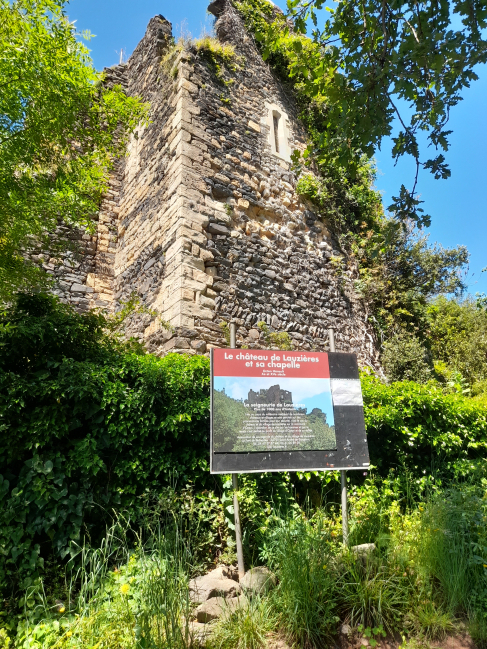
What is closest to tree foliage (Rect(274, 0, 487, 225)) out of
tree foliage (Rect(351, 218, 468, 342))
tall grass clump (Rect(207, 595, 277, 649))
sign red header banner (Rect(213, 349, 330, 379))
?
sign red header banner (Rect(213, 349, 330, 379))

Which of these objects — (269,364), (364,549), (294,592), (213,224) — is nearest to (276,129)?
(213,224)

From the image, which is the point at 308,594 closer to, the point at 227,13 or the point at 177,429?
the point at 177,429

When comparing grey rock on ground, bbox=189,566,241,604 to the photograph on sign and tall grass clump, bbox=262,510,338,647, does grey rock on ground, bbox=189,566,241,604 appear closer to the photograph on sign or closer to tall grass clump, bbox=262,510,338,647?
tall grass clump, bbox=262,510,338,647

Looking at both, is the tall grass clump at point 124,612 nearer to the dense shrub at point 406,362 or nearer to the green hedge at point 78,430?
the green hedge at point 78,430

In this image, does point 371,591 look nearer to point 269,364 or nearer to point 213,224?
point 269,364

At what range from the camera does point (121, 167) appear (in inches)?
342

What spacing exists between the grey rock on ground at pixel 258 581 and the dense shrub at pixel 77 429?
904 millimetres

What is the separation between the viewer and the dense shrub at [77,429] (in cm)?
286

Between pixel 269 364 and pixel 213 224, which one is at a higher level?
pixel 213 224

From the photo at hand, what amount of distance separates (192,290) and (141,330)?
1075 mm

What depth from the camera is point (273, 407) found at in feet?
10.8

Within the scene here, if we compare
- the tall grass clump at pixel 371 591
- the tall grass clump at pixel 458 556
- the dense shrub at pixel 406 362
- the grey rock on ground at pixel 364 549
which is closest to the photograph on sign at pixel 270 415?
the grey rock on ground at pixel 364 549

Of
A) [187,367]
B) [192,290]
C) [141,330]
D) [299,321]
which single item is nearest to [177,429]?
[187,367]

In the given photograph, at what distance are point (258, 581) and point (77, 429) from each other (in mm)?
1716
